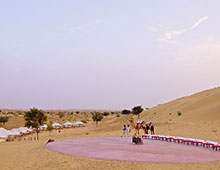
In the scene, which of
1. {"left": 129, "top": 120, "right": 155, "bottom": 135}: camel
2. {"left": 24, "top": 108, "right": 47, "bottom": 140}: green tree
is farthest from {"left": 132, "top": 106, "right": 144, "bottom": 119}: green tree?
{"left": 129, "top": 120, "right": 155, "bottom": 135}: camel

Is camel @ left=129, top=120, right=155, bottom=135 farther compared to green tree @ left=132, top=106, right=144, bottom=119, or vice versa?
green tree @ left=132, top=106, right=144, bottom=119

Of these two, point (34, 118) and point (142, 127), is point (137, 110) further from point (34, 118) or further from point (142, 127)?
point (142, 127)

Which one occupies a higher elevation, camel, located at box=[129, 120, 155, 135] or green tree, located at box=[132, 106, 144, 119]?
green tree, located at box=[132, 106, 144, 119]

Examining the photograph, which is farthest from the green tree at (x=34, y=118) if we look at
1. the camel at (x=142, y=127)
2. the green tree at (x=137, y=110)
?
the green tree at (x=137, y=110)

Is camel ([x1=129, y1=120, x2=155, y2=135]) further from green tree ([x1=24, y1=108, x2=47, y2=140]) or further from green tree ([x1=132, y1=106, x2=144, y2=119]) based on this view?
green tree ([x1=132, y1=106, x2=144, y2=119])

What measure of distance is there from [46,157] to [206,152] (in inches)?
484

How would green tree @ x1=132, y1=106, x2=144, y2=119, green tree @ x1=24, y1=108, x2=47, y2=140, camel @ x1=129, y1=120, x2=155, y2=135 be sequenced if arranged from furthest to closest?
green tree @ x1=132, y1=106, x2=144, y2=119
green tree @ x1=24, y1=108, x2=47, y2=140
camel @ x1=129, y1=120, x2=155, y2=135

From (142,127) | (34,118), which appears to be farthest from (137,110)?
(142,127)

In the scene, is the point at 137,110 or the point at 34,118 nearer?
the point at 34,118

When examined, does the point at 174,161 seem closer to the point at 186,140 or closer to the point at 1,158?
the point at 186,140

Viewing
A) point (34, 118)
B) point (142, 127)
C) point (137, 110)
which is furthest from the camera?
point (137, 110)

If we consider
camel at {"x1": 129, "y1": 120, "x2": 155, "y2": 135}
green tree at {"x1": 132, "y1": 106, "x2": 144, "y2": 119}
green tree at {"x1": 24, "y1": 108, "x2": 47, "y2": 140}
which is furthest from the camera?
green tree at {"x1": 132, "y1": 106, "x2": 144, "y2": 119}

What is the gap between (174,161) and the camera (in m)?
15.3

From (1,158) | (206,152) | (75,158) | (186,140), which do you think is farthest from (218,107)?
(1,158)
